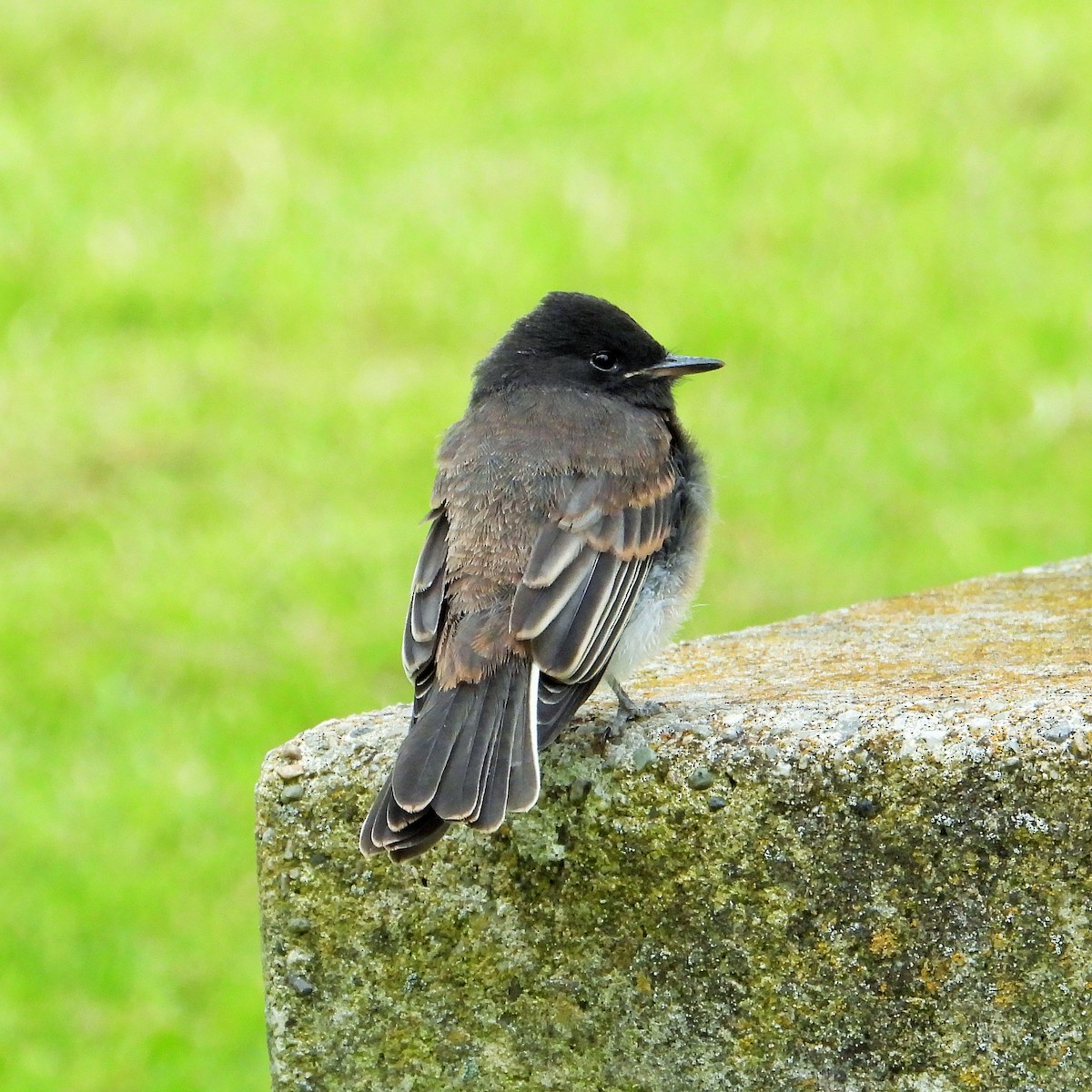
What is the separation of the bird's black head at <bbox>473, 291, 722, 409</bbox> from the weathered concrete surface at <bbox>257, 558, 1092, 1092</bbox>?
4.28 feet

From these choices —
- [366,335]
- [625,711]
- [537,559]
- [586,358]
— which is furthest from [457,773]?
[366,335]

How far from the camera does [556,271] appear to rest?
998 cm

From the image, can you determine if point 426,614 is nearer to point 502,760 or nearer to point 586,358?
point 502,760

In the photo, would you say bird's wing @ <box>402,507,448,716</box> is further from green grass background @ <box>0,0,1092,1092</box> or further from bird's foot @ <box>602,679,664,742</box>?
green grass background @ <box>0,0,1092,1092</box>

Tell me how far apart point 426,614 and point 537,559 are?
277 millimetres

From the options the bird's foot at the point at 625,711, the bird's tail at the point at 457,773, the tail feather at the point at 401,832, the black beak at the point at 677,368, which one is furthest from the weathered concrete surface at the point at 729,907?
the black beak at the point at 677,368

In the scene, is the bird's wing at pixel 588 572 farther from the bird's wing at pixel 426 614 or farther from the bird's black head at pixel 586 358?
the bird's black head at pixel 586 358

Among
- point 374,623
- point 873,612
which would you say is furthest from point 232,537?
point 873,612

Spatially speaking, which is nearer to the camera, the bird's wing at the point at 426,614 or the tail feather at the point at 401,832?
the tail feather at the point at 401,832

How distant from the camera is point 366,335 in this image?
32.5 ft

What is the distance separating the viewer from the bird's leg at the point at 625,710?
3736 mm

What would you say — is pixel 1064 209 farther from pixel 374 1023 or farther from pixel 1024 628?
pixel 374 1023

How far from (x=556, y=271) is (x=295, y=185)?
1750mm

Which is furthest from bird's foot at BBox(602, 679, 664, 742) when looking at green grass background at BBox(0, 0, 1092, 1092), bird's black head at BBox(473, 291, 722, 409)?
green grass background at BBox(0, 0, 1092, 1092)
